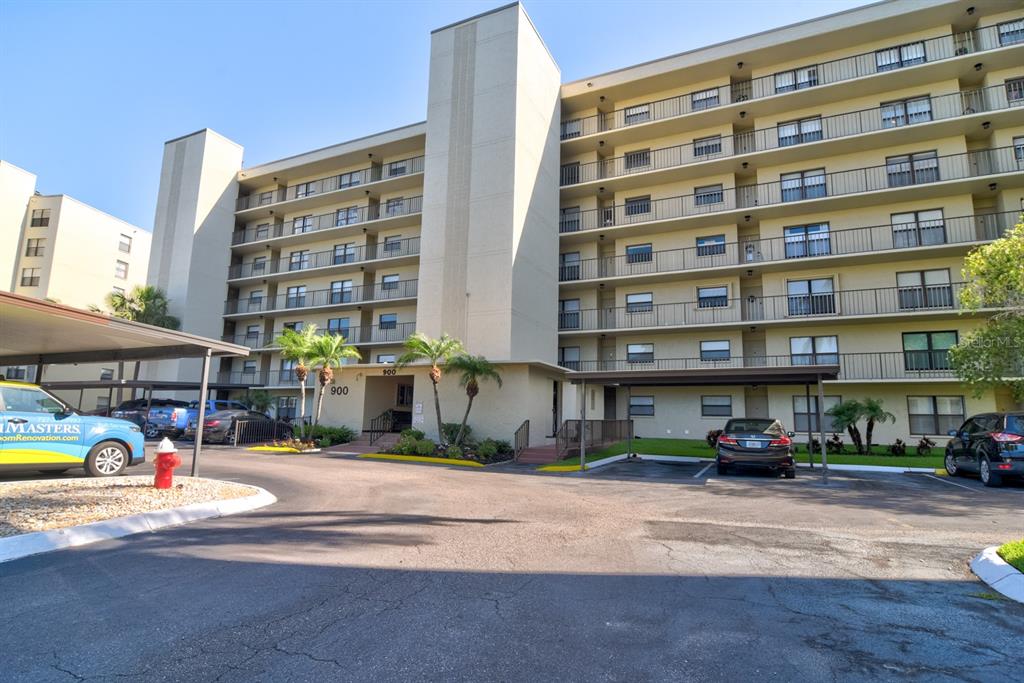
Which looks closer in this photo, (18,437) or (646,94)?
(18,437)

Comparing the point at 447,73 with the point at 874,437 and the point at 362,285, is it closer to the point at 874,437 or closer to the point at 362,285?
the point at 362,285

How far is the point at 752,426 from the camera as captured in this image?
15.2 m

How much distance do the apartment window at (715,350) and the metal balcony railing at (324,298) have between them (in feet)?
54.8

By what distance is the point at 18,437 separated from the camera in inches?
380

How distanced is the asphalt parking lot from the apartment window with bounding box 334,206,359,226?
Result: 3006cm

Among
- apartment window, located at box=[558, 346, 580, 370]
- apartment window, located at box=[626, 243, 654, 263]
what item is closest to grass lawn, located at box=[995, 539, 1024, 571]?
apartment window, located at box=[558, 346, 580, 370]

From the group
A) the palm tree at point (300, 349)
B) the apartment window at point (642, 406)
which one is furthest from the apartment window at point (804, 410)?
the palm tree at point (300, 349)

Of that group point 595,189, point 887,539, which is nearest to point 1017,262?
point 887,539

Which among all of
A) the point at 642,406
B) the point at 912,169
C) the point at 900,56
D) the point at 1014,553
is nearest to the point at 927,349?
the point at 912,169

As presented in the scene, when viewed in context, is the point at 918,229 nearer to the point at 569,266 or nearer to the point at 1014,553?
the point at 569,266

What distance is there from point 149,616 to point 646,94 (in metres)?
32.0

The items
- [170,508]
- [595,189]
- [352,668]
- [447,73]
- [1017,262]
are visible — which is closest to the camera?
[352,668]

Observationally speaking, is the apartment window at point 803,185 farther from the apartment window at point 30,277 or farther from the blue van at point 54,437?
the apartment window at point 30,277

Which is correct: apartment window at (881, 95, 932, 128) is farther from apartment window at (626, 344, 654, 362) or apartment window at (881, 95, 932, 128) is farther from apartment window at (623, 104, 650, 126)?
apartment window at (626, 344, 654, 362)
